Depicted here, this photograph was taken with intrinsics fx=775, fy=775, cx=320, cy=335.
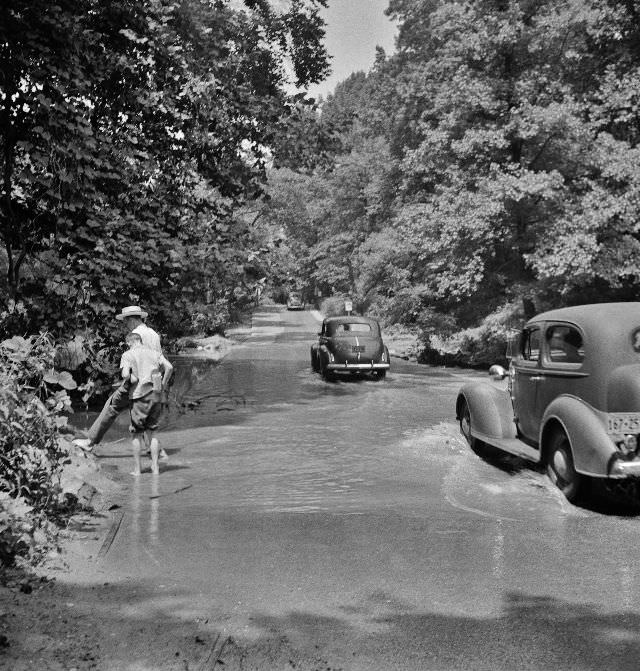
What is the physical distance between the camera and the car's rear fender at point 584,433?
6.78 meters

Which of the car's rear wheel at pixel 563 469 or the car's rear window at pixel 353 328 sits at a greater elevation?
the car's rear window at pixel 353 328

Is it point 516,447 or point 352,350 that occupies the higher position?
point 352,350

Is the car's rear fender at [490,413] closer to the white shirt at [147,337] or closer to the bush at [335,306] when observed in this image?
the white shirt at [147,337]

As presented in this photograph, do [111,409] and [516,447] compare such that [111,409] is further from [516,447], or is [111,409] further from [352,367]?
[352,367]

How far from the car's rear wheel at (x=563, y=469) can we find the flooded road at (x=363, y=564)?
0.14 m

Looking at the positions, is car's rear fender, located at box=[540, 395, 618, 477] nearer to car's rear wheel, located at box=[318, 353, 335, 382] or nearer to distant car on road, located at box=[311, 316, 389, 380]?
distant car on road, located at box=[311, 316, 389, 380]

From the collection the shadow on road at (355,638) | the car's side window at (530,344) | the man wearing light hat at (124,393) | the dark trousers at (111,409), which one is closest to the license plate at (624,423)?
the car's side window at (530,344)

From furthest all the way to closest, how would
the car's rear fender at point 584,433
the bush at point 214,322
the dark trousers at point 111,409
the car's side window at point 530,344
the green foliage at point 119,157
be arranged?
the bush at point 214,322, the green foliage at point 119,157, the dark trousers at point 111,409, the car's side window at point 530,344, the car's rear fender at point 584,433

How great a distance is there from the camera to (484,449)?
10.1 metres

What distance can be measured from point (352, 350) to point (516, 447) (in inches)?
478

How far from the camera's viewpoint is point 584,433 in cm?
704

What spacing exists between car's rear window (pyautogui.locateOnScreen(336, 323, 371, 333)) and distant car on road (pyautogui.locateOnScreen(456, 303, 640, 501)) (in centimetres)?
1241

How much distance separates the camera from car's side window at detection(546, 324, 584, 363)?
7.81 meters

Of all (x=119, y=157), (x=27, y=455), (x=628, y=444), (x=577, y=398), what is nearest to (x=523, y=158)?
(x=119, y=157)
